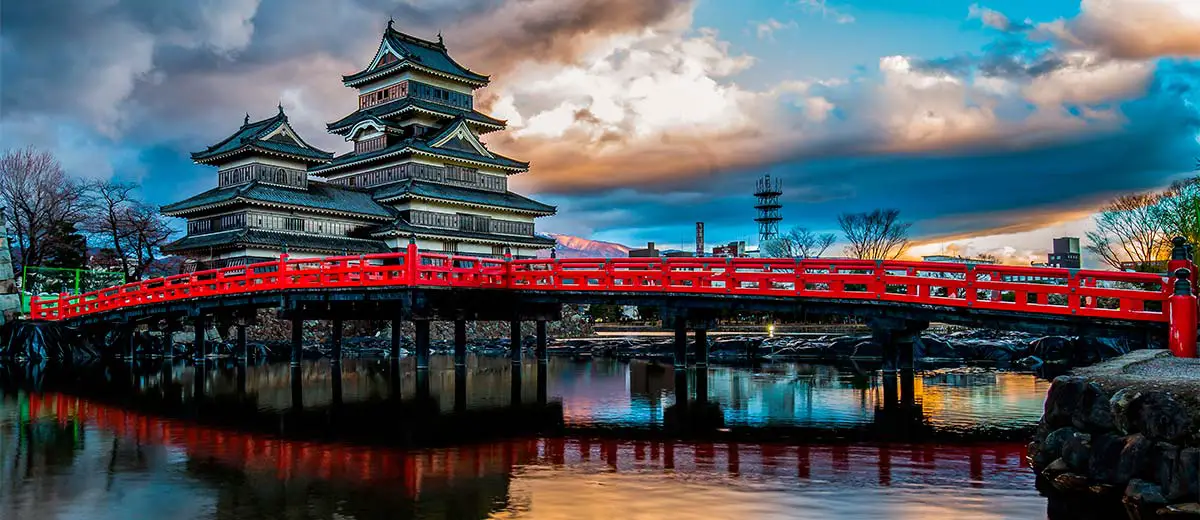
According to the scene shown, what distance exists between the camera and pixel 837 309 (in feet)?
75.4

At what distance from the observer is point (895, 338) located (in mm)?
24375

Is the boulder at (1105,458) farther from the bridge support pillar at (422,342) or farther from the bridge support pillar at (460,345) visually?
the bridge support pillar at (422,342)

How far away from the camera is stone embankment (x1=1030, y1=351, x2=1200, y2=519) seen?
9680mm

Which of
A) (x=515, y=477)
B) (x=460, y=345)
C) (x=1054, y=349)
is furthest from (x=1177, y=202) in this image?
(x=515, y=477)

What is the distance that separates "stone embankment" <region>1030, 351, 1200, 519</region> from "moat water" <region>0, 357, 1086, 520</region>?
0.59 meters

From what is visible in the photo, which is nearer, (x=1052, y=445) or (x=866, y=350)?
(x=1052, y=445)

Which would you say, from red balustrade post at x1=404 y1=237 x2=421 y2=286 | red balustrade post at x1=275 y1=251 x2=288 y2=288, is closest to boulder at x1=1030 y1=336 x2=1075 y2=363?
red balustrade post at x1=404 y1=237 x2=421 y2=286

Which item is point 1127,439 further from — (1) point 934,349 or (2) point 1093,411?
(1) point 934,349

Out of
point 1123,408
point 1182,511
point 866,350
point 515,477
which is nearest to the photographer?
point 1182,511

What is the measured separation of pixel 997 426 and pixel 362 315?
2169cm

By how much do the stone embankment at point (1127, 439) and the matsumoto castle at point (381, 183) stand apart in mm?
43690

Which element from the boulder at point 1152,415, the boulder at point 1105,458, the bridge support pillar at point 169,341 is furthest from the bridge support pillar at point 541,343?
the boulder at point 1152,415

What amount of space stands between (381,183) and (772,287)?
39756mm

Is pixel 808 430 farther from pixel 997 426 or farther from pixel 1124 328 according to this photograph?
pixel 1124 328
